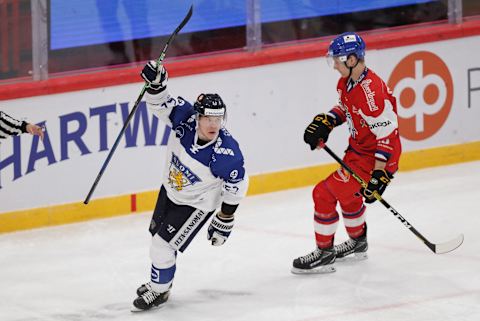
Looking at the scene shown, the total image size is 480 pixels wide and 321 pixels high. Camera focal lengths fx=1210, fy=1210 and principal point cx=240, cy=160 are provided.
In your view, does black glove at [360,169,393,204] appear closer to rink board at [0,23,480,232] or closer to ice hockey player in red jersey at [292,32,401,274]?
ice hockey player in red jersey at [292,32,401,274]

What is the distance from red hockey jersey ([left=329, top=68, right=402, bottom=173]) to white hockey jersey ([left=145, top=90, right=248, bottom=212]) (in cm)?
77

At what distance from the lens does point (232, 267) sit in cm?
627

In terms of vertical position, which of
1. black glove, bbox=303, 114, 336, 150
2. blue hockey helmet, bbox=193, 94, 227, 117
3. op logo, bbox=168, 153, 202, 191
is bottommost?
op logo, bbox=168, 153, 202, 191

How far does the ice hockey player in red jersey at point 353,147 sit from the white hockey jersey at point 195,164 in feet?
2.44

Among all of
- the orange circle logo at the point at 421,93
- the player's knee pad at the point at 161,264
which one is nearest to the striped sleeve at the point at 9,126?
the player's knee pad at the point at 161,264

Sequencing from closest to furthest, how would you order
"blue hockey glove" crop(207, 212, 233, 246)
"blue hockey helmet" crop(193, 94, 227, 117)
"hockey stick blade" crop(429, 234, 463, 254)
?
"blue hockey helmet" crop(193, 94, 227, 117) → "blue hockey glove" crop(207, 212, 233, 246) → "hockey stick blade" crop(429, 234, 463, 254)

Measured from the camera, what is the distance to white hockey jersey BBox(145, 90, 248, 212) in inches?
210

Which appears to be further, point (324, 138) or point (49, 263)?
point (49, 263)

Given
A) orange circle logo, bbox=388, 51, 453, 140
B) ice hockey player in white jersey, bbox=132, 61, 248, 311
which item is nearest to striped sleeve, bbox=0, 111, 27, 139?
ice hockey player in white jersey, bbox=132, 61, 248, 311

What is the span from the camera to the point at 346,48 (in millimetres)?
5844

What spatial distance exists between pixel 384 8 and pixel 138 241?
275cm

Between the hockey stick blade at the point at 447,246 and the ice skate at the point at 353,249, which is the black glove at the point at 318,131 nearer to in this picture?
the ice skate at the point at 353,249

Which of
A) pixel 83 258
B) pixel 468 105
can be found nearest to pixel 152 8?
pixel 83 258

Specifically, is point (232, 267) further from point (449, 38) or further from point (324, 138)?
point (449, 38)
